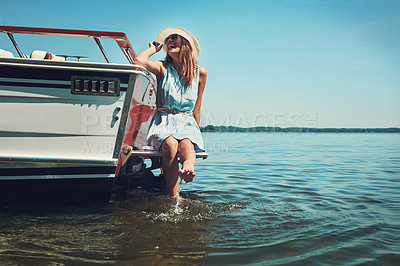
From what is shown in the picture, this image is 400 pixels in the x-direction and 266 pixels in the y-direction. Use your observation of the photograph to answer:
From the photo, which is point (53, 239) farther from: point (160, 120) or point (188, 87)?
point (188, 87)

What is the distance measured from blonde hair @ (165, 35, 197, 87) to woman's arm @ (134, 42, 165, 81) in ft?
0.83

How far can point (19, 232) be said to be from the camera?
2.74m

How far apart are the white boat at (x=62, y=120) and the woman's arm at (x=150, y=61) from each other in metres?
0.30

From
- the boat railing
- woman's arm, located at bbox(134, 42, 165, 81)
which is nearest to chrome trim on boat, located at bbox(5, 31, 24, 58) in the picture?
the boat railing

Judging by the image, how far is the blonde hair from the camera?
3672 mm

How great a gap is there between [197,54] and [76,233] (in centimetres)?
243

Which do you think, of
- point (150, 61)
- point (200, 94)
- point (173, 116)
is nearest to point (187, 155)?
point (173, 116)

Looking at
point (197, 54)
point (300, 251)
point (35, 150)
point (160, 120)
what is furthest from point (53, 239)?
point (197, 54)

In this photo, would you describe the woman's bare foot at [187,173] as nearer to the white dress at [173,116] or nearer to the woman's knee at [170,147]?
the woman's knee at [170,147]

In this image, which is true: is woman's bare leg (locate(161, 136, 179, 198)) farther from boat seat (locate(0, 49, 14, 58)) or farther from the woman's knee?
boat seat (locate(0, 49, 14, 58))

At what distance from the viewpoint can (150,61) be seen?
361 centimetres

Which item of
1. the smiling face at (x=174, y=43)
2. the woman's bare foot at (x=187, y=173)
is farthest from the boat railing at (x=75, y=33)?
the woman's bare foot at (x=187, y=173)

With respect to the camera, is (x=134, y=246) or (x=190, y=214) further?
(x=190, y=214)

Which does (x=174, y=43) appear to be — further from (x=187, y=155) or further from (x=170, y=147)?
(x=187, y=155)
